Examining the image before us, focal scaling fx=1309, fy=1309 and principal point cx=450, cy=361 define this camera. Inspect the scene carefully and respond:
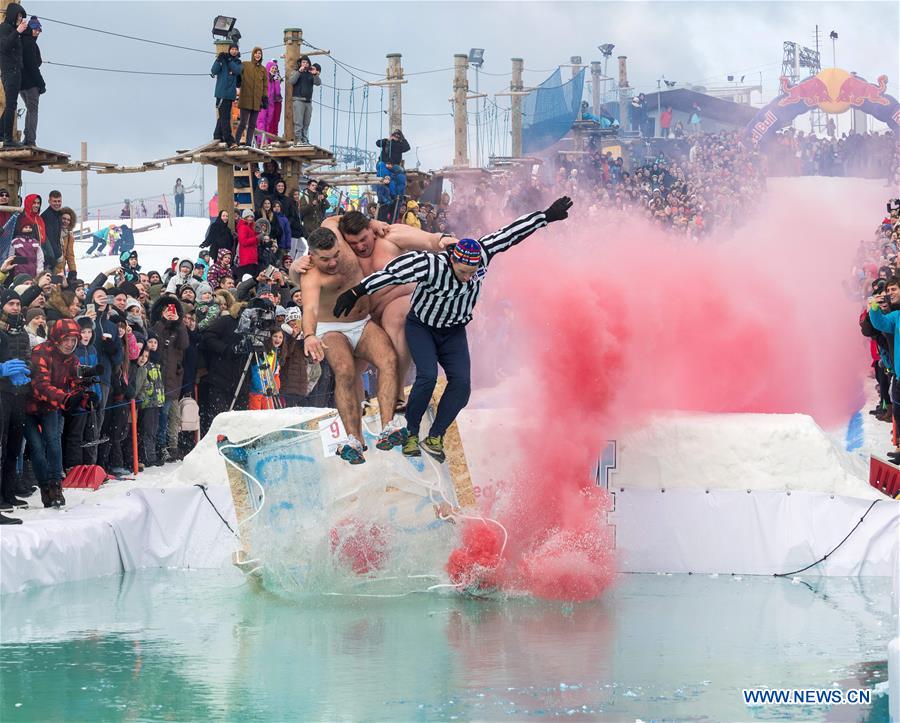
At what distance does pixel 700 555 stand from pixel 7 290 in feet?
20.9

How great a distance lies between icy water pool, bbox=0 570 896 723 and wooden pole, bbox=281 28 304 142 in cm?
1128

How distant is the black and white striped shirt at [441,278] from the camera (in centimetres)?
935

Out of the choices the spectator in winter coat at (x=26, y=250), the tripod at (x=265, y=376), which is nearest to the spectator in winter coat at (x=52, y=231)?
the spectator in winter coat at (x=26, y=250)

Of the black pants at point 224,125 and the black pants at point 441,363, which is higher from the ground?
the black pants at point 224,125

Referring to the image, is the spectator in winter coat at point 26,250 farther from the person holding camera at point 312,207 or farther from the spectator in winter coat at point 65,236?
the person holding camera at point 312,207

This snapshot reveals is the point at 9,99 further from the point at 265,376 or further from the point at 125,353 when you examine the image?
the point at 265,376

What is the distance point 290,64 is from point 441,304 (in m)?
12.0

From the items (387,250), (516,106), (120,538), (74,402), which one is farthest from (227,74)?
(516,106)

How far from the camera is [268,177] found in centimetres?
1825

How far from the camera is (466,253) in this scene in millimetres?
9398

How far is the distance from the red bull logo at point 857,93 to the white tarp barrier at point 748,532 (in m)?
35.2

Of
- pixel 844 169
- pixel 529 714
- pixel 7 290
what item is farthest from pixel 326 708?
pixel 844 169

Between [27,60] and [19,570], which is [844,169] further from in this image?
[19,570]

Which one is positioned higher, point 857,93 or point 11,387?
point 857,93
